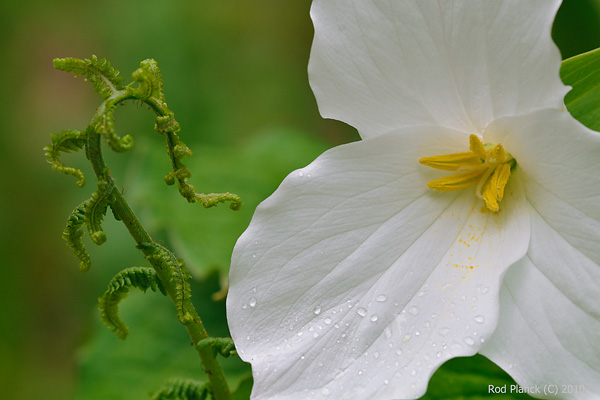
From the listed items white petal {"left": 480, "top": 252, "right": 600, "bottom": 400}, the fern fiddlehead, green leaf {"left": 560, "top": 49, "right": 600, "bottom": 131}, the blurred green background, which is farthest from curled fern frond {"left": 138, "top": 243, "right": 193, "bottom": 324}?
the blurred green background

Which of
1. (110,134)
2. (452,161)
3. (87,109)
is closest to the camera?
(110,134)

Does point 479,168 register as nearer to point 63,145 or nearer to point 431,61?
point 431,61

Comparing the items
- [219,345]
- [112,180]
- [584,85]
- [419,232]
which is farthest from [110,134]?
[584,85]

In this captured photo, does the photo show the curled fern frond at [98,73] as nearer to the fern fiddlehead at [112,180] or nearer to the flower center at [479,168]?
the fern fiddlehead at [112,180]

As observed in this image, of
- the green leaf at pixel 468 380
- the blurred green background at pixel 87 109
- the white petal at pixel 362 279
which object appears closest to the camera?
the white petal at pixel 362 279

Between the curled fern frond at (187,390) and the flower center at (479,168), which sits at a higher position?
the flower center at (479,168)

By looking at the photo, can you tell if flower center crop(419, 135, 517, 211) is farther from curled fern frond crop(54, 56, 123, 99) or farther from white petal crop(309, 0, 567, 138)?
curled fern frond crop(54, 56, 123, 99)

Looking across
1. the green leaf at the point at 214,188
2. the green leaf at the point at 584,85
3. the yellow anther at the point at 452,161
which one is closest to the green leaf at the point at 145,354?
the green leaf at the point at 214,188
